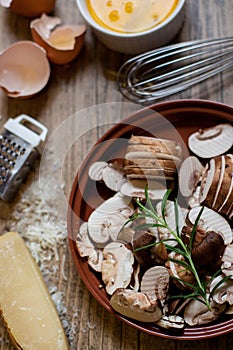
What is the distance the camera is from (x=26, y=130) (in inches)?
49.2

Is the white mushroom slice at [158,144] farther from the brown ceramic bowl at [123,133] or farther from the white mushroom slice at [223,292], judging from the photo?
the white mushroom slice at [223,292]

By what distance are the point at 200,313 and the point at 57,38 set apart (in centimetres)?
60

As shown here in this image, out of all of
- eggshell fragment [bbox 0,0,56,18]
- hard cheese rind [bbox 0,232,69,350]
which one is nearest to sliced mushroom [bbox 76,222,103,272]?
hard cheese rind [bbox 0,232,69,350]

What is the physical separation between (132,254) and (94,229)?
0.09 m

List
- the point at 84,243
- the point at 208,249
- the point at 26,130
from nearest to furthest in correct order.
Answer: the point at 208,249
the point at 84,243
the point at 26,130

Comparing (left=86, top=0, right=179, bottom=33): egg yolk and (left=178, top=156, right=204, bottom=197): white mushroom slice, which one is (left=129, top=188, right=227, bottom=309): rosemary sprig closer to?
(left=178, top=156, right=204, bottom=197): white mushroom slice

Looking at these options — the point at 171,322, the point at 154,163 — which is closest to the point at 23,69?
the point at 154,163

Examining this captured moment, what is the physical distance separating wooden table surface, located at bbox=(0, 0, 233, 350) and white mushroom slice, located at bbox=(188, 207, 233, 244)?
0.69 ft

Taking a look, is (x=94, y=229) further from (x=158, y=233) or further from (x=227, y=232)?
(x=227, y=232)

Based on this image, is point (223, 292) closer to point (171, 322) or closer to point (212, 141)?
point (171, 322)

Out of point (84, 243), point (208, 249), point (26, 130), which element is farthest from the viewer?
point (26, 130)

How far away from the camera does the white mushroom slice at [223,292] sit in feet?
3.47

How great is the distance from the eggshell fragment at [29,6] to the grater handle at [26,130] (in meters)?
0.21

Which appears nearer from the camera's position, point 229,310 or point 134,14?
point 229,310
